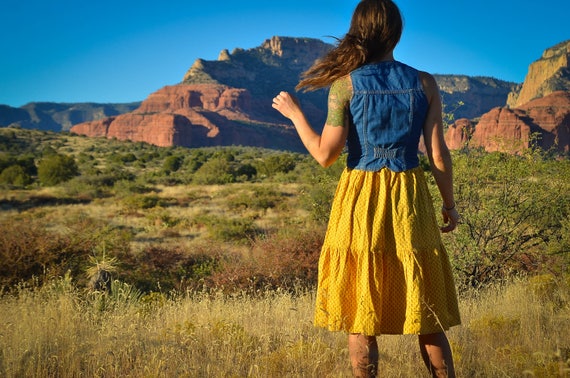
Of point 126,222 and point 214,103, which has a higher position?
Answer: point 214,103

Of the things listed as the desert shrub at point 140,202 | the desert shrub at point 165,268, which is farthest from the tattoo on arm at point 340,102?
the desert shrub at point 140,202

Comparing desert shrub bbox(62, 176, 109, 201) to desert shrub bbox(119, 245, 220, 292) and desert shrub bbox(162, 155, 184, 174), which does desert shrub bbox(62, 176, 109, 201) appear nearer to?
desert shrub bbox(162, 155, 184, 174)

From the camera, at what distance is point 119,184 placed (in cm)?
2588

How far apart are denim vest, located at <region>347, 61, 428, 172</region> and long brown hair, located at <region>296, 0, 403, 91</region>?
6 cm

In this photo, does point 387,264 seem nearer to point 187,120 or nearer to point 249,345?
point 249,345

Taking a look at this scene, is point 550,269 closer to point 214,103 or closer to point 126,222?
point 126,222

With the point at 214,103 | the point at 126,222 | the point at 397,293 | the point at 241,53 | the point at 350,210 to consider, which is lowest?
the point at 126,222

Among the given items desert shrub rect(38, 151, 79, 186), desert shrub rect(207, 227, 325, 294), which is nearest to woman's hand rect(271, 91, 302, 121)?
desert shrub rect(207, 227, 325, 294)

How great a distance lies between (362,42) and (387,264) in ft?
3.29

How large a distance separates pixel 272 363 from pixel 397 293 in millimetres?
1206

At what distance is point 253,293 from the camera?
7715mm

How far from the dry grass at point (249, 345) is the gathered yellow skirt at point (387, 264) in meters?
0.73

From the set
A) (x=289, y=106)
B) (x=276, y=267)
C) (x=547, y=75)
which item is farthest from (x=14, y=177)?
(x=547, y=75)

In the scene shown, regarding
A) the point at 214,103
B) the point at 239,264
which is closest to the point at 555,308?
the point at 239,264
